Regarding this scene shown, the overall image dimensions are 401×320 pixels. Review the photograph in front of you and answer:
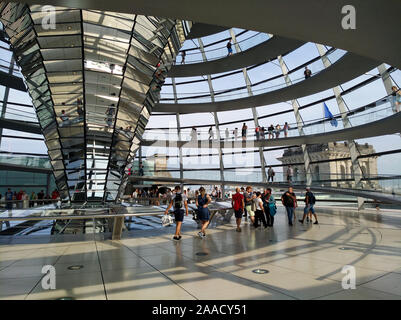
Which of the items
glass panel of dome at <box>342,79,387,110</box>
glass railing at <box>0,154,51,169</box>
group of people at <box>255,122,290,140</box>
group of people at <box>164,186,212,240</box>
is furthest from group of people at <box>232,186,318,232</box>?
glass railing at <box>0,154,51,169</box>

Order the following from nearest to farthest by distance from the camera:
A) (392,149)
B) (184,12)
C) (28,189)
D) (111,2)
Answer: (111,2) < (184,12) < (392,149) < (28,189)

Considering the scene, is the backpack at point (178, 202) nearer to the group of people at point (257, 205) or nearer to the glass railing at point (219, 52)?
the group of people at point (257, 205)

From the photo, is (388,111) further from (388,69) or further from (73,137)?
(73,137)

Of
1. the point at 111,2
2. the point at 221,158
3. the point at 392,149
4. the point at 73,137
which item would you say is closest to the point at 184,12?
the point at 111,2

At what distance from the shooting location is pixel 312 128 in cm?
2208

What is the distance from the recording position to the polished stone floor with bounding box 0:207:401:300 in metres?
4.19

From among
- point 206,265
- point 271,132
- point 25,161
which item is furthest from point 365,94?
point 25,161

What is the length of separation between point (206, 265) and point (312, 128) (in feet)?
62.4

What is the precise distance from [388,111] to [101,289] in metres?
16.6

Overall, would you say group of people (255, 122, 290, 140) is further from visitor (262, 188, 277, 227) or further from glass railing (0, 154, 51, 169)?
glass railing (0, 154, 51, 169)

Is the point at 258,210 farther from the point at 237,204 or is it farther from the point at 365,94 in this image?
the point at 365,94

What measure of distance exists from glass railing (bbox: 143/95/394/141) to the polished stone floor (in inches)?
360

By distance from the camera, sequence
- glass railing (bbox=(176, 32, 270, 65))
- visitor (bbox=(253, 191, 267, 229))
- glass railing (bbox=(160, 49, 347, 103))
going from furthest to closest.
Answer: glass railing (bbox=(176, 32, 270, 65)) → glass railing (bbox=(160, 49, 347, 103)) → visitor (bbox=(253, 191, 267, 229))
